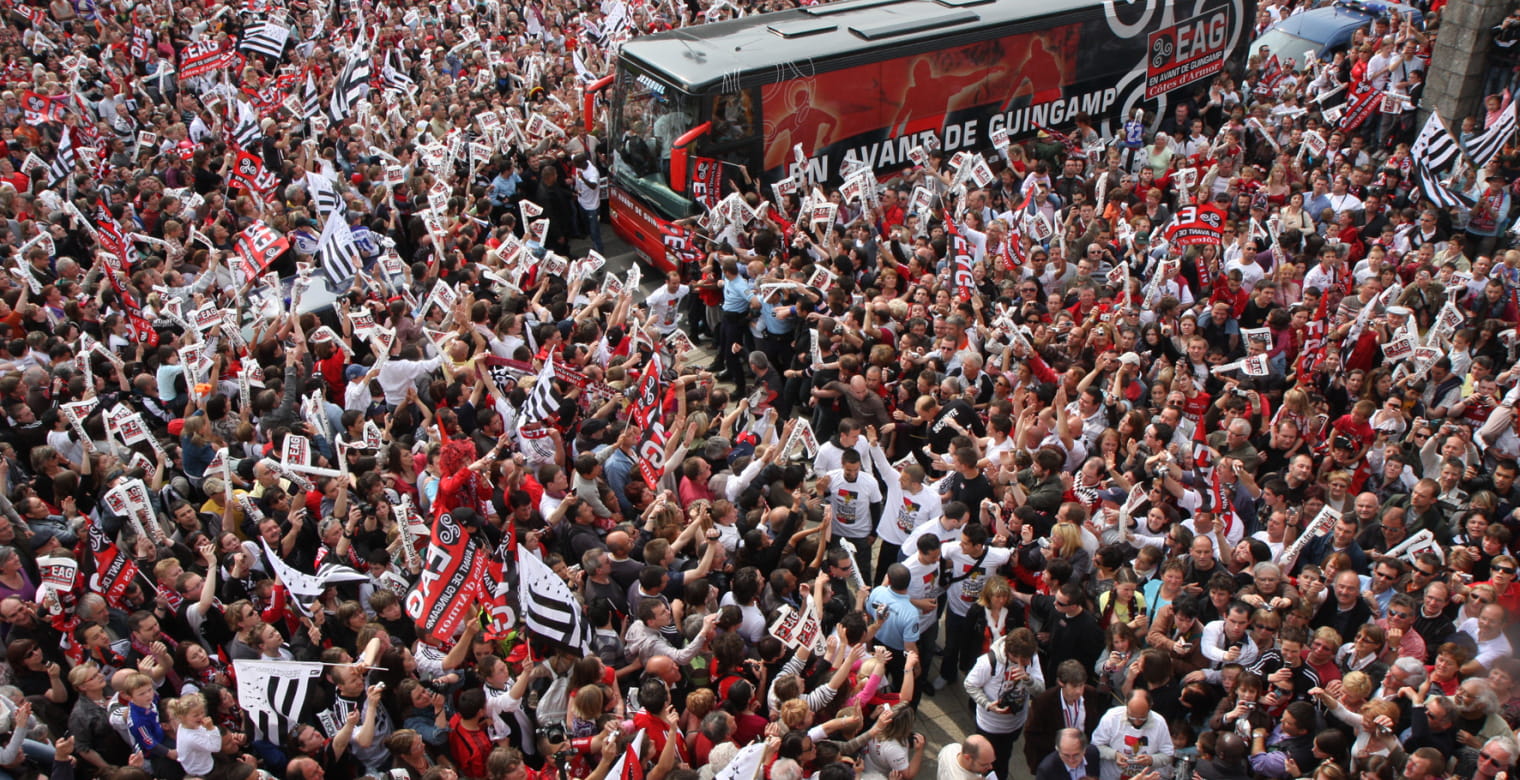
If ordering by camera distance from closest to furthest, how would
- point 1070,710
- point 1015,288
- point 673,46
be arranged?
point 1070,710 → point 1015,288 → point 673,46

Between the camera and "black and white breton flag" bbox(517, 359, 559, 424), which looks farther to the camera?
"black and white breton flag" bbox(517, 359, 559, 424)

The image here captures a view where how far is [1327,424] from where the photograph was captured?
30.7 feet

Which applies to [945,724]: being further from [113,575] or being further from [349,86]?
[349,86]

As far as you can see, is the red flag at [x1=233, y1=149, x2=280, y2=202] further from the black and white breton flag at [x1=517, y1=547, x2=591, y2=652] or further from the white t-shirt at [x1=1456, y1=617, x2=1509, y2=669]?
the white t-shirt at [x1=1456, y1=617, x2=1509, y2=669]

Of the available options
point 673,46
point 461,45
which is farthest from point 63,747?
point 461,45

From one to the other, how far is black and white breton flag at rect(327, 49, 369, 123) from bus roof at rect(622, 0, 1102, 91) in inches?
147

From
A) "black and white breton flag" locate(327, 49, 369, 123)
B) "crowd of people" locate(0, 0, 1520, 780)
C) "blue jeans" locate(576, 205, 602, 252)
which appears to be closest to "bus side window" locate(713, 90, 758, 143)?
"crowd of people" locate(0, 0, 1520, 780)

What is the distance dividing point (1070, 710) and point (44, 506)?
661cm

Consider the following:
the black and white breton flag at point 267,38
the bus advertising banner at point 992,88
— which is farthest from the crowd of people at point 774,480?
the black and white breton flag at point 267,38

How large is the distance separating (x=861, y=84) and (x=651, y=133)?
2596mm

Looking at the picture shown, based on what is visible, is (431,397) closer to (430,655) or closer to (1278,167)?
(430,655)

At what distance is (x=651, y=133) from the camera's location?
47.1 ft

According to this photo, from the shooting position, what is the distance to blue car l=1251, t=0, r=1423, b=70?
1819 cm

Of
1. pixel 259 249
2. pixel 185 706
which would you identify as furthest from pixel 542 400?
pixel 259 249
